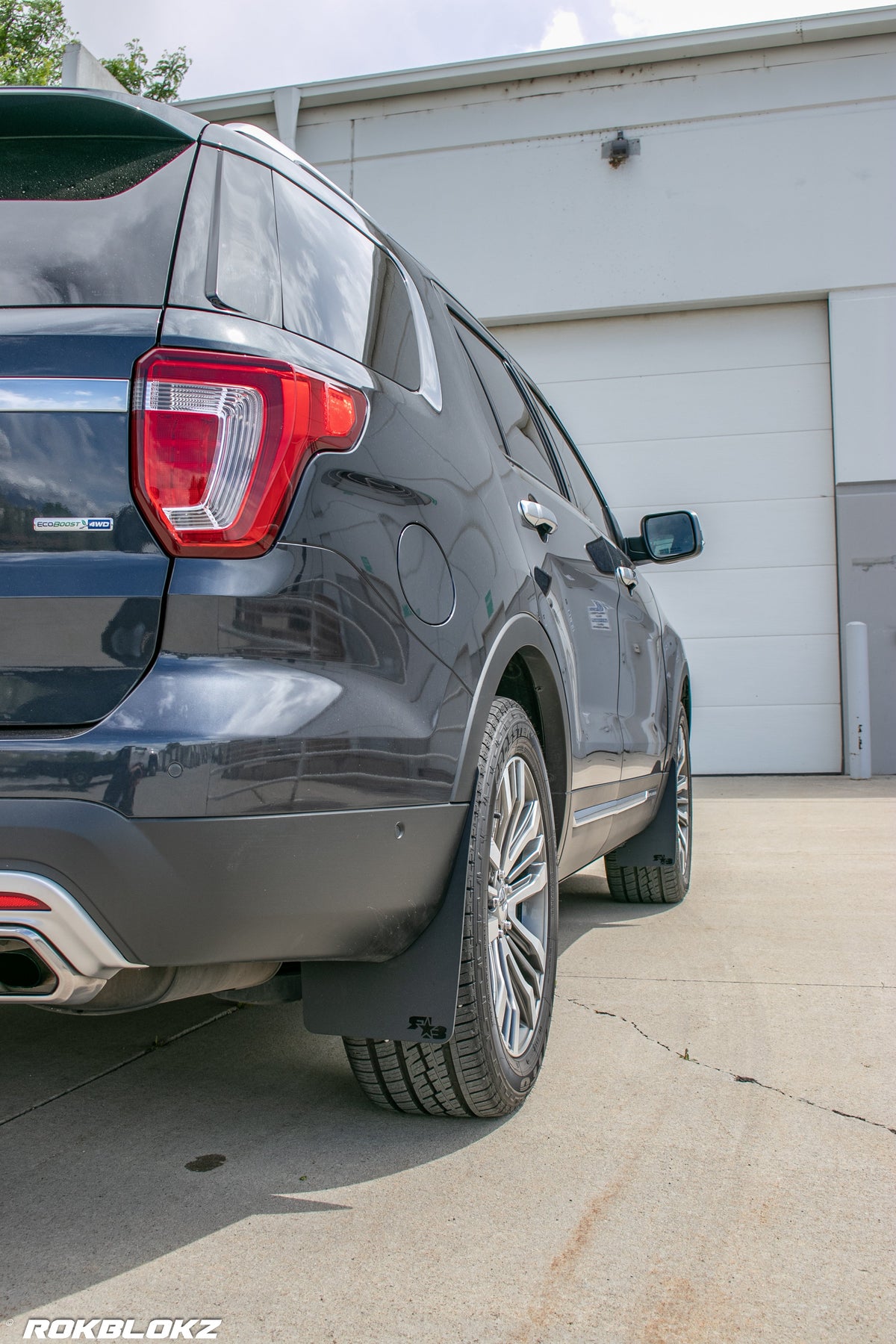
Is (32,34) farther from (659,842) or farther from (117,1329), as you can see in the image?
(117,1329)

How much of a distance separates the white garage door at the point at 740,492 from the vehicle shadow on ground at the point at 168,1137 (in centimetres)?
751

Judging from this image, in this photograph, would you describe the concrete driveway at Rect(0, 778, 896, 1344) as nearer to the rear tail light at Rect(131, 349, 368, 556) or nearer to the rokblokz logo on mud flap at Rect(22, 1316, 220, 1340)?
the rokblokz logo on mud flap at Rect(22, 1316, 220, 1340)

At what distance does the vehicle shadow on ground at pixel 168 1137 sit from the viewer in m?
1.62

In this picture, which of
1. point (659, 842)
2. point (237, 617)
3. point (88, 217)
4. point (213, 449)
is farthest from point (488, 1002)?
point (659, 842)

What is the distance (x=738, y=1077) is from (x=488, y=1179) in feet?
2.39

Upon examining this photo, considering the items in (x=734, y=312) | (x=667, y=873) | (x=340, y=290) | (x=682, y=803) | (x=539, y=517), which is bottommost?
(x=667, y=873)

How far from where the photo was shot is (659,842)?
4.16 meters

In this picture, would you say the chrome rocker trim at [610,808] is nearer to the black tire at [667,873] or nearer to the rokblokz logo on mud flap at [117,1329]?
the black tire at [667,873]

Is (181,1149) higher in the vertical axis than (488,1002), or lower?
lower

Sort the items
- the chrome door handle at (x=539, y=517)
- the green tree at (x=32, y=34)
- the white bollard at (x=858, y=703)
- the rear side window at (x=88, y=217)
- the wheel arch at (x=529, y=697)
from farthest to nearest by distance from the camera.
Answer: the green tree at (x=32, y=34), the white bollard at (x=858, y=703), the chrome door handle at (x=539, y=517), the wheel arch at (x=529, y=697), the rear side window at (x=88, y=217)

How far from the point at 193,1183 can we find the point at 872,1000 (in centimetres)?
183

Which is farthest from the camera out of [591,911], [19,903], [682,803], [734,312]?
[734,312]

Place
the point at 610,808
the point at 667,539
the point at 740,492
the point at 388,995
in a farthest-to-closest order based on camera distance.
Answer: the point at 740,492 < the point at 667,539 < the point at 610,808 < the point at 388,995

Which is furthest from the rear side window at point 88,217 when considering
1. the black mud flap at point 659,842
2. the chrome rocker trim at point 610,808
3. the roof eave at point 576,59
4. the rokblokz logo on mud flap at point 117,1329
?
the roof eave at point 576,59
